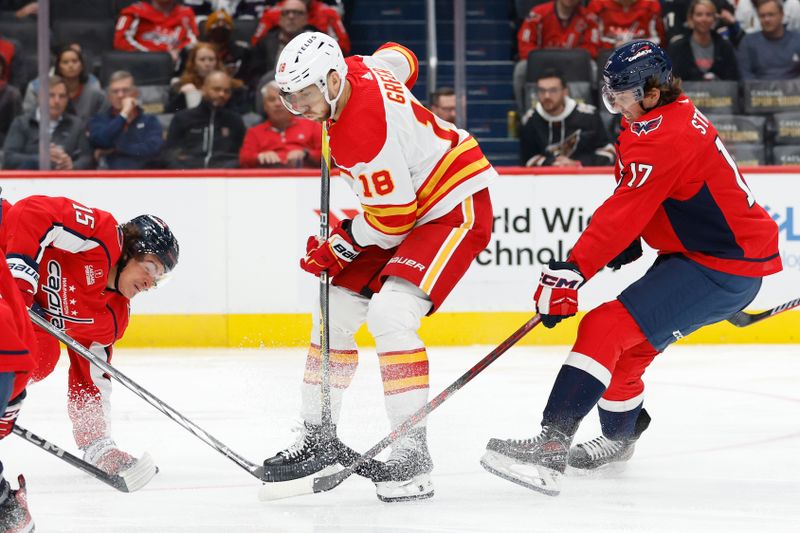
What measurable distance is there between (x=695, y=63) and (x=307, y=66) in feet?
13.4

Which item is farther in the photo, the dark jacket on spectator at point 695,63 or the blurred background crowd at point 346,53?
the dark jacket on spectator at point 695,63

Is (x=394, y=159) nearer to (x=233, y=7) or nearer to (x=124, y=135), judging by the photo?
(x=124, y=135)

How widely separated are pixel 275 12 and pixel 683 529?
483 cm

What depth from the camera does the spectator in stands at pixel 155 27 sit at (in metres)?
6.69

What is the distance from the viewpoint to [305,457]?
3119 millimetres

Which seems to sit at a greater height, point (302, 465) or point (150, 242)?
point (150, 242)

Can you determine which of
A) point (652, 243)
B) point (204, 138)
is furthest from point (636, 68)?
point (204, 138)

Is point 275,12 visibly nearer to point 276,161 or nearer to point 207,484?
point 276,161

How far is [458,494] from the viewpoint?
9.96ft

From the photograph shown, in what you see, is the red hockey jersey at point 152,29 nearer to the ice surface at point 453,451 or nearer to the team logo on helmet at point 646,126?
the ice surface at point 453,451

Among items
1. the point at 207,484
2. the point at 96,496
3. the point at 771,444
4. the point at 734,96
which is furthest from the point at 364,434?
the point at 734,96

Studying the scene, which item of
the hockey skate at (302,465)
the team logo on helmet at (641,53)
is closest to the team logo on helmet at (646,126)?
the team logo on helmet at (641,53)

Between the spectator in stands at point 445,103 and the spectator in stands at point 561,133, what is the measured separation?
0.40 m

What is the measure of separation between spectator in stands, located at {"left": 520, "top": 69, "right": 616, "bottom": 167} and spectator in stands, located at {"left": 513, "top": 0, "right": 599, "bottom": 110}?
1.75 feet
